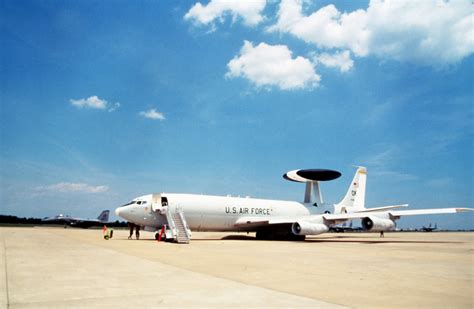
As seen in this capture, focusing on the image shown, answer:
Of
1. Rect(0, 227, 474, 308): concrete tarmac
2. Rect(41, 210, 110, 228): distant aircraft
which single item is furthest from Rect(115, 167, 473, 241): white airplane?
Rect(41, 210, 110, 228): distant aircraft

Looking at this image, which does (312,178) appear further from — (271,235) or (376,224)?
(376,224)

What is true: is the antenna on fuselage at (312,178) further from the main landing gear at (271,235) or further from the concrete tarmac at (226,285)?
the concrete tarmac at (226,285)

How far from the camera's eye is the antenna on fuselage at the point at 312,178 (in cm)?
4125

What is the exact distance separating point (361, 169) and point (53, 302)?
145ft

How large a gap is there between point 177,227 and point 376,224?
15.8 meters

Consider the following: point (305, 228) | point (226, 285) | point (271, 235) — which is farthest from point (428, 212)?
point (226, 285)

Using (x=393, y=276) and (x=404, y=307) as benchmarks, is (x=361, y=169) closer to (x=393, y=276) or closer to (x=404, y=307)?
(x=393, y=276)

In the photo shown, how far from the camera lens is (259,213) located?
1427 inches

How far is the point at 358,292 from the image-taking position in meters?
8.00

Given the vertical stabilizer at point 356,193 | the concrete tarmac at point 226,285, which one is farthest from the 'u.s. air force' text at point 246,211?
the concrete tarmac at point 226,285

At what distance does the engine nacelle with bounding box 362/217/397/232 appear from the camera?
3178cm

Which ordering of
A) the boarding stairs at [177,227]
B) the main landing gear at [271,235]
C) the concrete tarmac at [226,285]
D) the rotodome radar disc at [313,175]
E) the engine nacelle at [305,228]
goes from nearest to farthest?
the concrete tarmac at [226,285], the boarding stairs at [177,227], the engine nacelle at [305,228], the main landing gear at [271,235], the rotodome radar disc at [313,175]

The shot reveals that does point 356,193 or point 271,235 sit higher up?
point 356,193

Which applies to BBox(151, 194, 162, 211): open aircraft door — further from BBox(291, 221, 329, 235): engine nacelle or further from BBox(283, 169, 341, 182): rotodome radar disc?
BBox(283, 169, 341, 182): rotodome radar disc
